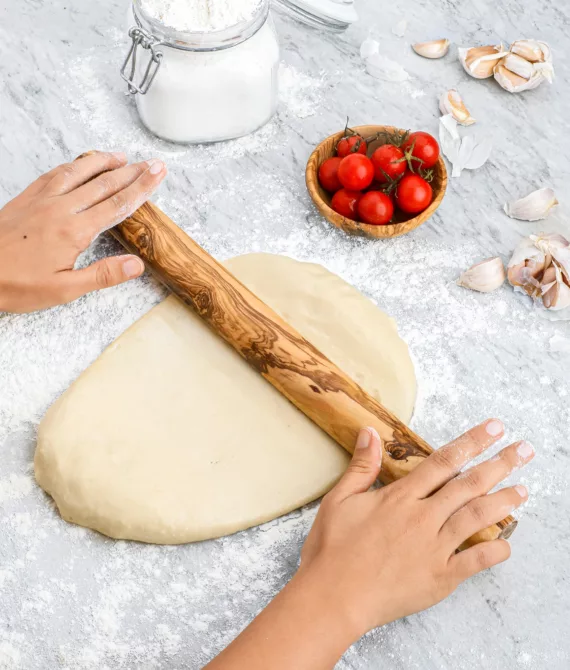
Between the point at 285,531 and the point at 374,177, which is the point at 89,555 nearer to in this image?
the point at 285,531

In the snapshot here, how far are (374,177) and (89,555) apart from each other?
2.40 feet

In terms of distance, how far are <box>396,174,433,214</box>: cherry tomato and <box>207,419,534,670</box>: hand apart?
390mm

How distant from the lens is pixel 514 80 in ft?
4.50

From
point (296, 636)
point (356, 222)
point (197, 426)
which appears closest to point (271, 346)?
point (197, 426)

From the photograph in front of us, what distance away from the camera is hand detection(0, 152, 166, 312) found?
1.04m

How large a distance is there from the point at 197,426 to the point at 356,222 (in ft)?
1.40

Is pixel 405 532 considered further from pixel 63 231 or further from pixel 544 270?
pixel 63 231

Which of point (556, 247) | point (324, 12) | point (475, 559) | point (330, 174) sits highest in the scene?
point (324, 12)

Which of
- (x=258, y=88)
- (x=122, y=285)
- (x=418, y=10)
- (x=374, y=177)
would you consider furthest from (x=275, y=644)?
(x=418, y=10)

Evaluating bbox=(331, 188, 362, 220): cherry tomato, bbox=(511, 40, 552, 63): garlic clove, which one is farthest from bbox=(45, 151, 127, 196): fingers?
bbox=(511, 40, 552, 63): garlic clove

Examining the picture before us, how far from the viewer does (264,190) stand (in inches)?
49.8

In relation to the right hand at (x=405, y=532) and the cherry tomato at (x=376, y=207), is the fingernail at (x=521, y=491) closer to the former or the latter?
the right hand at (x=405, y=532)

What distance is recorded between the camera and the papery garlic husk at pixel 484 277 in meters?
1.15

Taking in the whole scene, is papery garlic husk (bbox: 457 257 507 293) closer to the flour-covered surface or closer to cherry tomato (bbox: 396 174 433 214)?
the flour-covered surface
